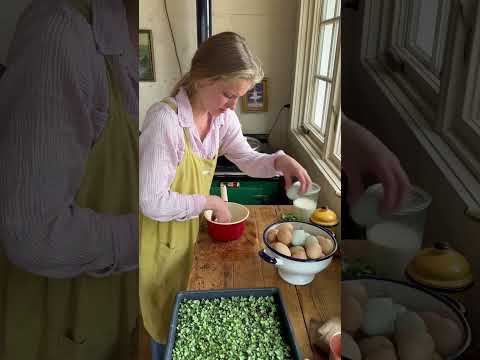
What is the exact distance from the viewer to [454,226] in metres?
0.08

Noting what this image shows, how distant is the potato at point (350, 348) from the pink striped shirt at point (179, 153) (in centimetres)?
16

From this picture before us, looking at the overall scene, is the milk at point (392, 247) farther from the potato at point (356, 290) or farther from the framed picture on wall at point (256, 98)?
the framed picture on wall at point (256, 98)

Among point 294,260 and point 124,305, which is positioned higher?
point 124,305

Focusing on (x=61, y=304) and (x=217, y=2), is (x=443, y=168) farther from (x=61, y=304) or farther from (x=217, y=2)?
(x=217, y=2)

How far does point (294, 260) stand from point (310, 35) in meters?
0.30

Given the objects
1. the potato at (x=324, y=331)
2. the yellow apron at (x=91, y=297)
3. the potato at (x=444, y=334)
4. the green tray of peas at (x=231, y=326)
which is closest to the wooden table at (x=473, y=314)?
the potato at (x=444, y=334)

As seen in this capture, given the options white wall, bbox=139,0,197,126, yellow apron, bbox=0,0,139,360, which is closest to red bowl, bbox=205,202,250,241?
white wall, bbox=139,0,197,126

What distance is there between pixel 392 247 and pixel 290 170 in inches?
16.3

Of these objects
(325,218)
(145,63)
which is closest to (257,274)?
(325,218)

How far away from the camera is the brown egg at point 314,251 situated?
0.51m

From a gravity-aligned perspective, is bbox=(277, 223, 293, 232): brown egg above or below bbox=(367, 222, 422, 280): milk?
below

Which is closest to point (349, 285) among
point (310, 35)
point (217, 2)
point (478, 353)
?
point (478, 353)

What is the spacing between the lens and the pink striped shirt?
286 mm

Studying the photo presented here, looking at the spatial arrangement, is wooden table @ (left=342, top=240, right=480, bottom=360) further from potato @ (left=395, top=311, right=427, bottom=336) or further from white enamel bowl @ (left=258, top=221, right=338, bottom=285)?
white enamel bowl @ (left=258, top=221, right=338, bottom=285)
